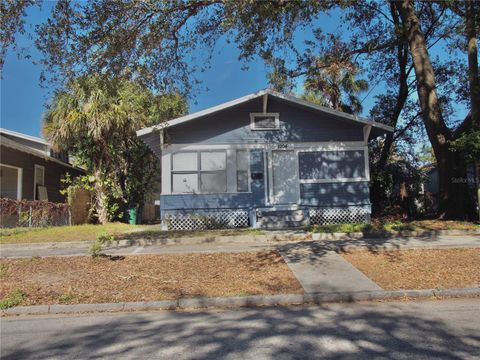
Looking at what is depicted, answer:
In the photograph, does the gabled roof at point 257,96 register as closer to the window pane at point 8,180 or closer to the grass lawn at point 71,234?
the grass lawn at point 71,234

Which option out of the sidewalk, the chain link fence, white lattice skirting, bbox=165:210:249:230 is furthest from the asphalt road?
the chain link fence

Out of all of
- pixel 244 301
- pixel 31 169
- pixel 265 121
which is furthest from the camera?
pixel 31 169

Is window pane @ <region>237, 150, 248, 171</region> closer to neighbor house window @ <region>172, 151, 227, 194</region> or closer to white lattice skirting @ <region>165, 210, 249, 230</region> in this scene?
neighbor house window @ <region>172, 151, 227, 194</region>

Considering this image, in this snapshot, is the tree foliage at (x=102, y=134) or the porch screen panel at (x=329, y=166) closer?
the porch screen panel at (x=329, y=166)

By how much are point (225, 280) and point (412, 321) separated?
325 cm

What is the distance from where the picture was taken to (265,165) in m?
16.8

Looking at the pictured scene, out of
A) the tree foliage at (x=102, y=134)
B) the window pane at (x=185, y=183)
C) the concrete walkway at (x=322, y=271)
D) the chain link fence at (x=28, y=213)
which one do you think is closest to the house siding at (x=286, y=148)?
the window pane at (x=185, y=183)

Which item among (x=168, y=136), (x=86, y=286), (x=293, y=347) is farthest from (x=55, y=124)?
(x=293, y=347)

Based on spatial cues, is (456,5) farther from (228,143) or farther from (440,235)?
(228,143)

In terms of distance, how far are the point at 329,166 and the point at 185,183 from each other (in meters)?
5.47

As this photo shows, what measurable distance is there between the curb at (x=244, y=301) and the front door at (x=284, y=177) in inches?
388

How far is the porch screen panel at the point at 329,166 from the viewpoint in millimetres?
16875

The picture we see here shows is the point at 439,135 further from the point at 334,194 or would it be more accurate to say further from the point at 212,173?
the point at 212,173

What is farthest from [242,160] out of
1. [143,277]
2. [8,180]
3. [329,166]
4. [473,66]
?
[8,180]
